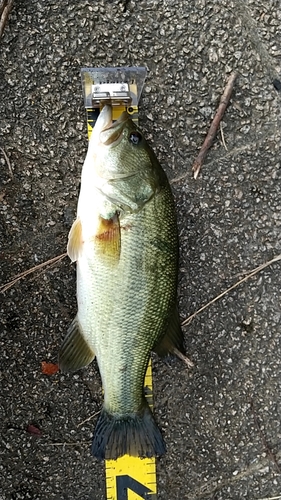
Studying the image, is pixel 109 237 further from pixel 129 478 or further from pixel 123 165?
pixel 129 478

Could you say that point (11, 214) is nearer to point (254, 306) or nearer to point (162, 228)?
point (162, 228)

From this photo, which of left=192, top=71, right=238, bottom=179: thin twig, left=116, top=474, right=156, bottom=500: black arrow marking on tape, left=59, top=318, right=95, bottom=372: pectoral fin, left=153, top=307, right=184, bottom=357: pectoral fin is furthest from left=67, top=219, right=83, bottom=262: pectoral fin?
left=116, top=474, right=156, bottom=500: black arrow marking on tape

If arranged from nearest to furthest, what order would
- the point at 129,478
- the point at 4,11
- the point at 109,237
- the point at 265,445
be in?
the point at 109,237
the point at 4,11
the point at 129,478
the point at 265,445

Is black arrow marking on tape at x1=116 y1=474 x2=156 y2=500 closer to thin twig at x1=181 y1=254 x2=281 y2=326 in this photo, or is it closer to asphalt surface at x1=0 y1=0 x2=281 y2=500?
asphalt surface at x1=0 y1=0 x2=281 y2=500

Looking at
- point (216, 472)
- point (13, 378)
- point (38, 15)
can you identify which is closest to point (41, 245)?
point (13, 378)

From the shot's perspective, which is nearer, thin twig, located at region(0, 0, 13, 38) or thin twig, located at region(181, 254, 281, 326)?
thin twig, located at region(0, 0, 13, 38)

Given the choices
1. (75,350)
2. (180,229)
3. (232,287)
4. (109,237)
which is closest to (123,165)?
(109,237)
